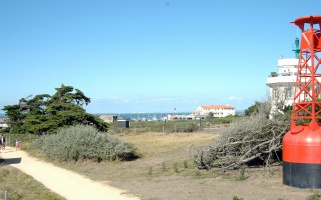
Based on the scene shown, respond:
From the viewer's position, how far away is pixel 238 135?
17.2 m

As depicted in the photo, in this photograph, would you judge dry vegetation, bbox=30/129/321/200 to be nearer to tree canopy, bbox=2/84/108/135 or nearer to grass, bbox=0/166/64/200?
grass, bbox=0/166/64/200

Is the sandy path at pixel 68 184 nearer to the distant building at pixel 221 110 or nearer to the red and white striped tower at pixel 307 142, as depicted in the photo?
the red and white striped tower at pixel 307 142

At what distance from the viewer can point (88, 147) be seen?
22203mm

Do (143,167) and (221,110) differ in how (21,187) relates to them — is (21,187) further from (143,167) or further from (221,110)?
(221,110)

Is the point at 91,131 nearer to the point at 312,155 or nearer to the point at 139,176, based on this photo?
the point at 139,176

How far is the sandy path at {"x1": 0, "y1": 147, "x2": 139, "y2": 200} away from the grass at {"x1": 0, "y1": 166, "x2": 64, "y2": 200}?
1.26 ft

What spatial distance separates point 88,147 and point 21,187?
7.70 metres

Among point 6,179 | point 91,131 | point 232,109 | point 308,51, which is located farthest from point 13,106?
point 232,109

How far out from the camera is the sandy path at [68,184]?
13008 millimetres

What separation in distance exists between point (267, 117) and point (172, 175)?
5.60 m

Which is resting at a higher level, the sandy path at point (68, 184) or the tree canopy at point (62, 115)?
the tree canopy at point (62, 115)

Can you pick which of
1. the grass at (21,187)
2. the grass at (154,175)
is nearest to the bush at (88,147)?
the grass at (154,175)

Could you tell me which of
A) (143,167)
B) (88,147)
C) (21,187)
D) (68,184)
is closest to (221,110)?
(88,147)

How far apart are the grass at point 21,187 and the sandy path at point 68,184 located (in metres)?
0.39
